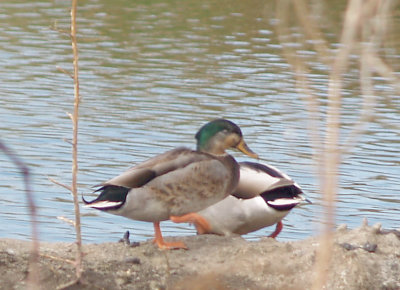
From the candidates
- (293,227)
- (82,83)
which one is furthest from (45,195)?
(82,83)

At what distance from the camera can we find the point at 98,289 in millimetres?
4902

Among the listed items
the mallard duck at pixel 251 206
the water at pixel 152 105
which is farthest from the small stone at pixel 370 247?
the mallard duck at pixel 251 206

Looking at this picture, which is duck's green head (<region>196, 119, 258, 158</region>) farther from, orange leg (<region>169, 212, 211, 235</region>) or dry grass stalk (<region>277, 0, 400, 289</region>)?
dry grass stalk (<region>277, 0, 400, 289</region>)

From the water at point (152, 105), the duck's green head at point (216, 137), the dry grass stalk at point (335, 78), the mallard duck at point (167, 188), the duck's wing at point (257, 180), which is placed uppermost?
the dry grass stalk at point (335, 78)

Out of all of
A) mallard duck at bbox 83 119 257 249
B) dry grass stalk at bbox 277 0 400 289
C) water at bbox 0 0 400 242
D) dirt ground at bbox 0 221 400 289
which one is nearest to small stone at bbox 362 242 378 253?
dirt ground at bbox 0 221 400 289

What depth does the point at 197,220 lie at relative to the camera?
18.5ft

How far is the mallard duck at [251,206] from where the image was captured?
19.0 ft

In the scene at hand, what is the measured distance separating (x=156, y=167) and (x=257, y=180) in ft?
2.51

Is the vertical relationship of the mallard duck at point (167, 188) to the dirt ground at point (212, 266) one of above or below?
above

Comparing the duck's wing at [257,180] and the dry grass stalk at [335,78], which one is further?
the duck's wing at [257,180]

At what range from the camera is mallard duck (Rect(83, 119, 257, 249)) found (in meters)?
5.34

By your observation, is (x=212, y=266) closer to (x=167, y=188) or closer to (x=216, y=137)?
(x=167, y=188)

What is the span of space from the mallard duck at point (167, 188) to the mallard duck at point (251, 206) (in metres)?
0.24

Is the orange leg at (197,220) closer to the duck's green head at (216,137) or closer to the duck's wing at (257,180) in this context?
the duck's wing at (257,180)
